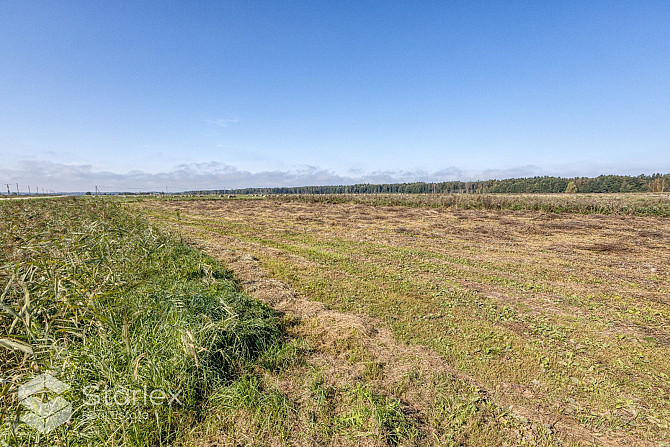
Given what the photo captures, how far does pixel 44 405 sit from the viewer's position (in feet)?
7.94

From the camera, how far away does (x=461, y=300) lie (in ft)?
20.8

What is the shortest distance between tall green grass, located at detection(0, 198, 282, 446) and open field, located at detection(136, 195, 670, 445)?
56 cm

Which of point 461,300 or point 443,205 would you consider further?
point 443,205

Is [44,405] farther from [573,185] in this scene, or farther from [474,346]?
[573,185]

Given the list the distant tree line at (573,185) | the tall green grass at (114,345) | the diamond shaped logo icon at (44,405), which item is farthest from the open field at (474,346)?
the distant tree line at (573,185)

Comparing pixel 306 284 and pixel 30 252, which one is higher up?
pixel 30 252

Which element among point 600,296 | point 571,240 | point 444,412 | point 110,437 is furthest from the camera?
point 571,240

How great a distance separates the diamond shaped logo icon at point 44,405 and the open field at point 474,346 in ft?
4.24

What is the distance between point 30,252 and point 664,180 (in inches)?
5465

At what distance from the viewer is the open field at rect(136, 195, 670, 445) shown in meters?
2.96

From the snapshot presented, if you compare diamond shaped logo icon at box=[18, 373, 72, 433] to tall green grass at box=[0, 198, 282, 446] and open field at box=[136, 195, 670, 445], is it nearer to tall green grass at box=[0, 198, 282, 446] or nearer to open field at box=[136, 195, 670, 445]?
tall green grass at box=[0, 198, 282, 446]

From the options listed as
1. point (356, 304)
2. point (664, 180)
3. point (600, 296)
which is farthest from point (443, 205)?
point (664, 180)

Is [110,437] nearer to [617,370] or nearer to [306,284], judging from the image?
[306,284]

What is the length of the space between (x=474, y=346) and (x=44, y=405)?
5.46m
